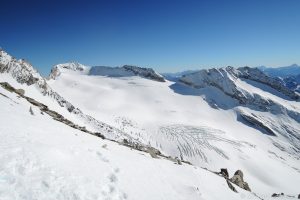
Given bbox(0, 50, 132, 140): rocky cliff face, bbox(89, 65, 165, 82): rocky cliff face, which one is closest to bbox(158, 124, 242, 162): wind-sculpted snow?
bbox(0, 50, 132, 140): rocky cliff face

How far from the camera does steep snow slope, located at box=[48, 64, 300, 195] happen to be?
76562mm

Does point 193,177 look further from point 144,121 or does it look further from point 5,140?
point 144,121

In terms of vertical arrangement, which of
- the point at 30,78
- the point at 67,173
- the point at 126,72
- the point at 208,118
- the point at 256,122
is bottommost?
the point at 256,122

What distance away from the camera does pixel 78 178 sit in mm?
11195

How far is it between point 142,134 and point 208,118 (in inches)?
1675

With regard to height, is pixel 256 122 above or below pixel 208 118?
below

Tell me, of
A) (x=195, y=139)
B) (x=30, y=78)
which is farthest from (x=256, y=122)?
(x=30, y=78)

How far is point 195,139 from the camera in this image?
87188 mm

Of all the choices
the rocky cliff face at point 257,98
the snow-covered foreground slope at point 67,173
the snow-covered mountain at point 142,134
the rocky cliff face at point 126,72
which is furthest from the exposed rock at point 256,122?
the snow-covered foreground slope at point 67,173

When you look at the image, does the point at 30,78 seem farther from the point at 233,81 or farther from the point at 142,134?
Result: the point at 233,81

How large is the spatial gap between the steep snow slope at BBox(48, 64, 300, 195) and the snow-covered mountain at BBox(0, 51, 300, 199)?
50cm

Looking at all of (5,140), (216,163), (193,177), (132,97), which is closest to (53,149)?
(5,140)

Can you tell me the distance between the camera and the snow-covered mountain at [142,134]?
38.1ft

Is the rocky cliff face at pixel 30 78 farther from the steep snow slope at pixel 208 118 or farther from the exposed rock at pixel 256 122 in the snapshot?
the exposed rock at pixel 256 122
